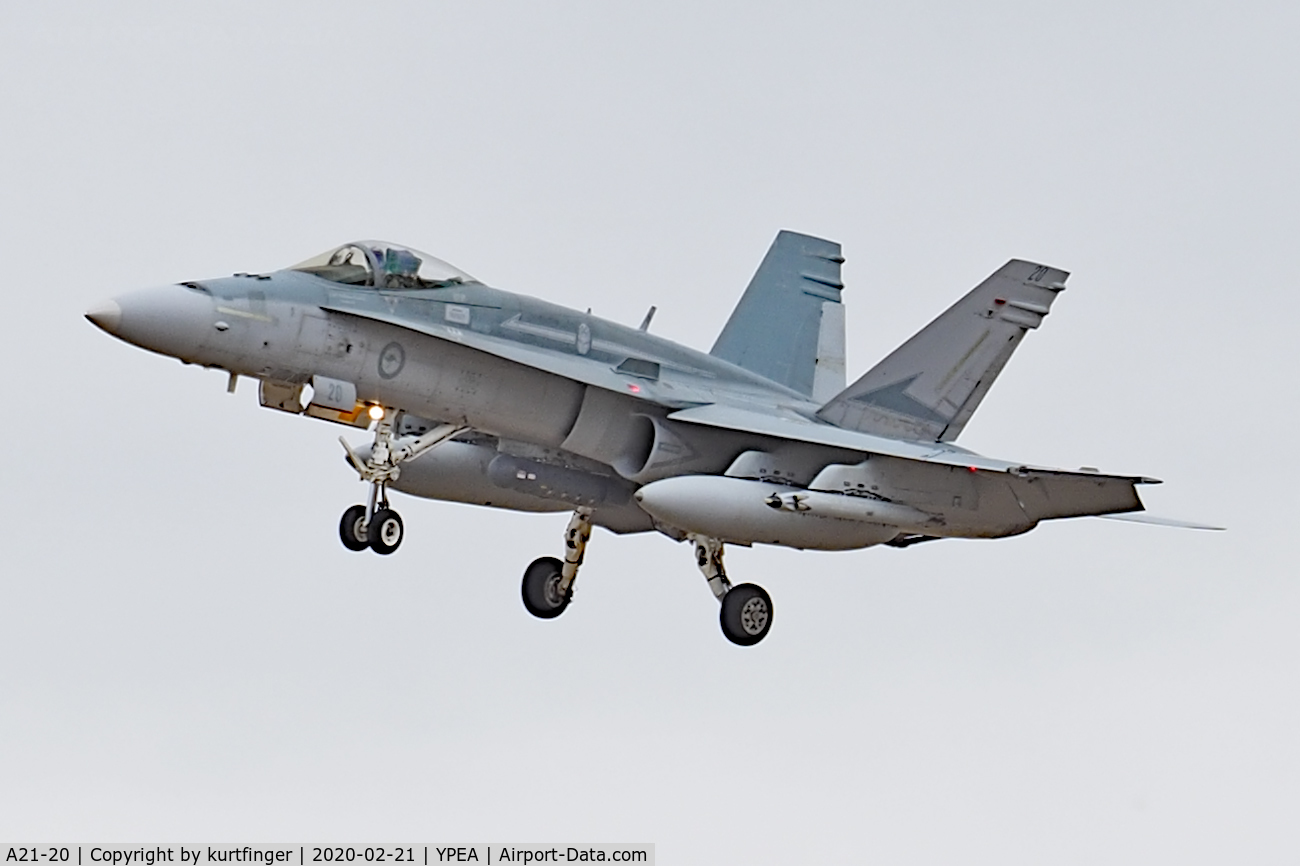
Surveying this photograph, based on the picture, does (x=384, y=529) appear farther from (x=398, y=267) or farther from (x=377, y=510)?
(x=398, y=267)

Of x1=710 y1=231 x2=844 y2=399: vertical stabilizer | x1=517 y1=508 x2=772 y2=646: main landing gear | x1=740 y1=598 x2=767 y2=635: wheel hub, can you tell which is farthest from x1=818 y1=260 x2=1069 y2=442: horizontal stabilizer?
x1=710 y1=231 x2=844 y2=399: vertical stabilizer

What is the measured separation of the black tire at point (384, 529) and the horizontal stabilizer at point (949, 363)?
3.87 m

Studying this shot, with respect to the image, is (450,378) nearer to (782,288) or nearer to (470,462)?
(470,462)

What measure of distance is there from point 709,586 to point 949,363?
263cm

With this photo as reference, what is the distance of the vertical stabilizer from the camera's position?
2055cm

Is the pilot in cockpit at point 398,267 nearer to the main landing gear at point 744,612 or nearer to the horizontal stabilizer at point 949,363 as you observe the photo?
the main landing gear at point 744,612

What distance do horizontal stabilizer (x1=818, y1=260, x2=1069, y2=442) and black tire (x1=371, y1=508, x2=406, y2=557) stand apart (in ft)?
12.7

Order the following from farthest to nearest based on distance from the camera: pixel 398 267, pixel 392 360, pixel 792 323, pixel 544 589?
pixel 792 323 < pixel 544 589 < pixel 398 267 < pixel 392 360

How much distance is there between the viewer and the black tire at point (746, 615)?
1723 centimetres

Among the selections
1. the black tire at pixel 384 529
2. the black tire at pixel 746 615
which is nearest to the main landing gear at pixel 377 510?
the black tire at pixel 384 529

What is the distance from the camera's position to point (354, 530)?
16047 millimetres

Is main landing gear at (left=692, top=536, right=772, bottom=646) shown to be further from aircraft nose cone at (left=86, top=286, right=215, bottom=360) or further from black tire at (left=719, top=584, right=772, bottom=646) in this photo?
aircraft nose cone at (left=86, top=286, right=215, bottom=360)

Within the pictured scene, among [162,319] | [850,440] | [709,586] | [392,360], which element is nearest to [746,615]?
[709,586]

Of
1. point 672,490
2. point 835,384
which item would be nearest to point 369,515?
point 672,490
